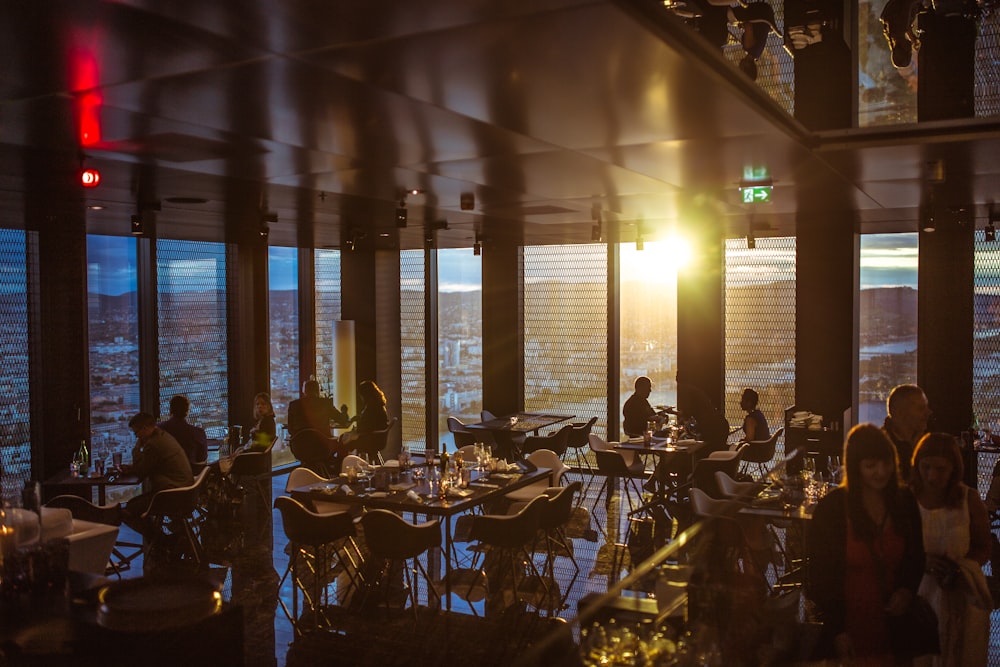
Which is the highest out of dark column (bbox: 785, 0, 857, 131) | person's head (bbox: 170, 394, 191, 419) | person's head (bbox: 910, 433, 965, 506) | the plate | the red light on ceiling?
dark column (bbox: 785, 0, 857, 131)

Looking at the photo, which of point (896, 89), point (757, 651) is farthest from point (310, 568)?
point (896, 89)

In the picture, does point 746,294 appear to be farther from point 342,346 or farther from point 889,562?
point 889,562

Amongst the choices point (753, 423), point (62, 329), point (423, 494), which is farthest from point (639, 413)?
point (62, 329)

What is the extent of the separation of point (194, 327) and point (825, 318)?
905 cm

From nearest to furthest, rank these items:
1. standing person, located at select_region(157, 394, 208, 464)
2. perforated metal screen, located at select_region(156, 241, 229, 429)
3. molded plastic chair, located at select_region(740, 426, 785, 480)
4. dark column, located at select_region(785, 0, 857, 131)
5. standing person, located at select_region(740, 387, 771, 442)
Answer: dark column, located at select_region(785, 0, 857, 131) → standing person, located at select_region(157, 394, 208, 464) → molded plastic chair, located at select_region(740, 426, 785, 480) → standing person, located at select_region(740, 387, 771, 442) → perforated metal screen, located at select_region(156, 241, 229, 429)

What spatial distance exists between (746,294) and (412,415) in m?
6.10

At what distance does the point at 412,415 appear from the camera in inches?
605

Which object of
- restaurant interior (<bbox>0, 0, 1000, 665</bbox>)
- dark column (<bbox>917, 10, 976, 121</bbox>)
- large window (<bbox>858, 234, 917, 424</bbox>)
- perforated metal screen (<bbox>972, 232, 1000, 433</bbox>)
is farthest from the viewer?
large window (<bbox>858, 234, 917, 424</bbox>)

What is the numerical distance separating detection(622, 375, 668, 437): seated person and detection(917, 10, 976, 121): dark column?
5.03 metres

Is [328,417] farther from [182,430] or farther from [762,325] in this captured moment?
[762,325]

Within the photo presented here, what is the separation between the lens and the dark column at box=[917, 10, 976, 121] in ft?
24.9

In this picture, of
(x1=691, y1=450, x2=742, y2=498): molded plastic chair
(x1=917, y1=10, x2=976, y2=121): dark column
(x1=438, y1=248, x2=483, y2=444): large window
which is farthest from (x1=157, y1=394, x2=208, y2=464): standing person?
(x1=917, y1=10, x2=976, y2=121): dark column

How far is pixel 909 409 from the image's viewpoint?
17.2ft

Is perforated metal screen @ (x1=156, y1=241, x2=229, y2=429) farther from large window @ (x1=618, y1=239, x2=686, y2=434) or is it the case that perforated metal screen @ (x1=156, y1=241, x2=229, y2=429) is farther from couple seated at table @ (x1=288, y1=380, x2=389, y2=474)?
large window @ (x1=618, y1=239, x2=686, y2=434)
